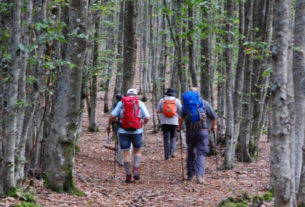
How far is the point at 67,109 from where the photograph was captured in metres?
6.36

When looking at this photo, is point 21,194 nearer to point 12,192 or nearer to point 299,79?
point 12,192

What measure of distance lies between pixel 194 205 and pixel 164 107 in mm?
5038

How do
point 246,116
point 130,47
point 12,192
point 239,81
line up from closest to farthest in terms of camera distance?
point 12,192 → point 239,81 → point 246,116 → point 130,47

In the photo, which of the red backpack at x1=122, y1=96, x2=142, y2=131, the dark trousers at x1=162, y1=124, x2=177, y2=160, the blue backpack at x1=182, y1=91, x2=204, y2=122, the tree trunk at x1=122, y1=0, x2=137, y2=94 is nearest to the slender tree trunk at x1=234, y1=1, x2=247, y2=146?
the blue backpack at x1=182, y1=91, x2=204, y2=122

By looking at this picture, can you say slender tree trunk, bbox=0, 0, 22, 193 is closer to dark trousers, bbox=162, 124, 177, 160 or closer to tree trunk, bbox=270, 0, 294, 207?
tree trunk, bbox=270, 0, 294, 207

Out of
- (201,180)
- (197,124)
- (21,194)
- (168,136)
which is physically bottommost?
(201,180)

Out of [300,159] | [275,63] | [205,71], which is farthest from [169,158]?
[275,63]

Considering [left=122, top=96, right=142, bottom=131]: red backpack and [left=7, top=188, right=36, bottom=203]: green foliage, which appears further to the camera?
[left=122, top=96, right=142, bottom=131]: red backpack

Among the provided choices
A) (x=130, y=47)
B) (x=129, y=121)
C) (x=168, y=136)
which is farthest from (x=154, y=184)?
(x=130, y=47)

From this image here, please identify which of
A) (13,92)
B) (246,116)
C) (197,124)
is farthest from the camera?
(246,116)

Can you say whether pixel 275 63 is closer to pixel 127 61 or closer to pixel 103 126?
pixel 127 61

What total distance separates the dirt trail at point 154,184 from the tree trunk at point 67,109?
0.32 meters

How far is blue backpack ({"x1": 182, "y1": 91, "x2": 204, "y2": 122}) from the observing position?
336 inches

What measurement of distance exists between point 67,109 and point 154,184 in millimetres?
3331
